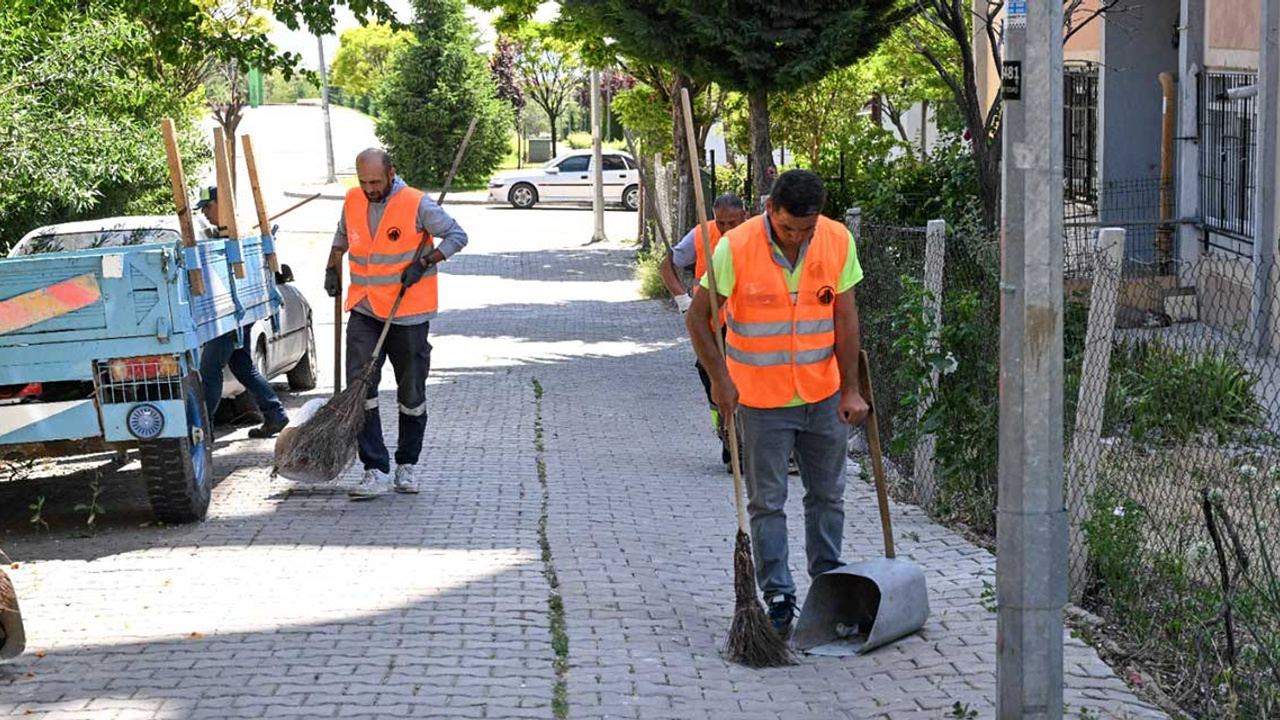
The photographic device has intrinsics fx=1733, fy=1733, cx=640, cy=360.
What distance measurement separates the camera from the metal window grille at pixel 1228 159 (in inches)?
610

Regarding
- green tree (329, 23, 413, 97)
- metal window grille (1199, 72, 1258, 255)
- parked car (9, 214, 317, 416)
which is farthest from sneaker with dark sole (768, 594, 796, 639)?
green tree (329, 23, 413, 97)

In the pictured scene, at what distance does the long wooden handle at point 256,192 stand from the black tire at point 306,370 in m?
2.92

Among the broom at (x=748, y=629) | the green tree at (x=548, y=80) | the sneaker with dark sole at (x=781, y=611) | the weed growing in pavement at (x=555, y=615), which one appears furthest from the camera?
the green tree at (x=548, y=80)

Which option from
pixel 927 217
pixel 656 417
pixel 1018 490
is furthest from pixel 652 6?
pixel 1018 490

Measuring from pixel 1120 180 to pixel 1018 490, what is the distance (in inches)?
593

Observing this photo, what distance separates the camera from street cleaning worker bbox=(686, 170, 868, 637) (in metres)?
6.47

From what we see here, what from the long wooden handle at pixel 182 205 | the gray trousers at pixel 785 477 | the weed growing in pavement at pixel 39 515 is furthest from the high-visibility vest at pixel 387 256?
the gray trousers at pixel 785 477

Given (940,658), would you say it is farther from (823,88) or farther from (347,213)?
(823,88)

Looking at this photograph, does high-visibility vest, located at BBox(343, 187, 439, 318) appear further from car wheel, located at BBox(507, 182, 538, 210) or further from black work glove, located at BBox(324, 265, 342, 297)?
car wheel, located at BBox(507, 182, 538, 210)

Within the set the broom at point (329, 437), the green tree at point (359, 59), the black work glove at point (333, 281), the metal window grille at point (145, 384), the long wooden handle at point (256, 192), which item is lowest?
the broom at point (329, 437)

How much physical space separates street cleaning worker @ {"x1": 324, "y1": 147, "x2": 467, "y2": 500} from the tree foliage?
3.70 m

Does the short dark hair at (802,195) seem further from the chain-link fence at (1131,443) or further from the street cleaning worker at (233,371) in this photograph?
the street cleaning worker at (233,371)

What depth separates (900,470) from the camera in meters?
9.91

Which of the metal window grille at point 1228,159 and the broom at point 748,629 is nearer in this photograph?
the broom at point 748,629
